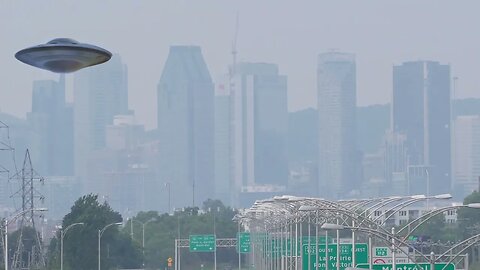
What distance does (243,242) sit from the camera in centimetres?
11425

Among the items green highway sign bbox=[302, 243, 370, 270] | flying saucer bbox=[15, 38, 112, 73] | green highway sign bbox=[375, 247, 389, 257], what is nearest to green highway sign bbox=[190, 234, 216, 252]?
green highway sign bbox=[302, 243, 370, 270]

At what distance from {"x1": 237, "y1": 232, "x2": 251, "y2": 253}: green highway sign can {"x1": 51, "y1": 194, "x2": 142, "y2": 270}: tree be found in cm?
814

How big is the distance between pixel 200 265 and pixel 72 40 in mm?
119963

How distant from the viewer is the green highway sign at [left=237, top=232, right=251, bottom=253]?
112m

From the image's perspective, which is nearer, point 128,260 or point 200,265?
point 128,260

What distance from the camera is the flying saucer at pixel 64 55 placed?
1602 cm

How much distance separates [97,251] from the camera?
99312mm

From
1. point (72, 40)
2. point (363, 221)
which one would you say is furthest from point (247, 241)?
point (72, 40)

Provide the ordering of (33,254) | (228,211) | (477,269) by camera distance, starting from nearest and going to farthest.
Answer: (477,269) → (33,254) → (228,211)

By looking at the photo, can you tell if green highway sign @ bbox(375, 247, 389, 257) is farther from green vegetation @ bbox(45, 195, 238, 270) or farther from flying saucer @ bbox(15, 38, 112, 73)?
flying saucer @ bbox(15, 38, 112, 73)

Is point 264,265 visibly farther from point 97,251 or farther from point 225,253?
point 225,253

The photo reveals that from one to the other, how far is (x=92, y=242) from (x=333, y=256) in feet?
136

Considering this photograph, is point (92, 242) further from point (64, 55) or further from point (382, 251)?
point (64, 55)

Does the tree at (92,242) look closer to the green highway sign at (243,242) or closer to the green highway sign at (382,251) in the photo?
the green highway sign at (243,242)
